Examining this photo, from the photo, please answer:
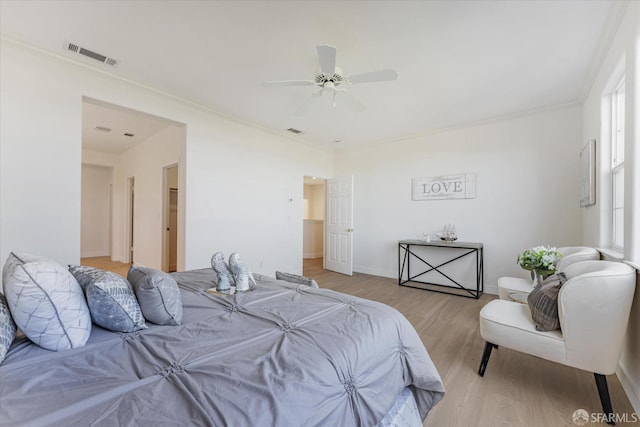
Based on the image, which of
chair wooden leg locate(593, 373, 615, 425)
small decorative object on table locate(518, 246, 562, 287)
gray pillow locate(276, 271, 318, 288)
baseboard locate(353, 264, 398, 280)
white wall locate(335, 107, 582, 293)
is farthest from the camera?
baseboard locate(353, 264, 398, 280)

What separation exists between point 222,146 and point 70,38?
1.93 m

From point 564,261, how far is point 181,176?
4378 mm

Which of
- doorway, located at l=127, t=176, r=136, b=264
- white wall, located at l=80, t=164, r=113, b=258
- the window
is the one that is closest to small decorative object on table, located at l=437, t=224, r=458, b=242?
the window

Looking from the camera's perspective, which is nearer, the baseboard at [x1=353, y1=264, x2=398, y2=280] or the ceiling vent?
the ceiling vent

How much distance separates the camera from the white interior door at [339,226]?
5535 millimetres

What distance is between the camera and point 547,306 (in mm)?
1795

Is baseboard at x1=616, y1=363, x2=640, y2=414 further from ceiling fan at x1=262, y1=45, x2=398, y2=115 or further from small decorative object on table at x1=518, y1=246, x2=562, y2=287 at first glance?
ceiling fan at x1=262, y1=45, x2=398, y2=115

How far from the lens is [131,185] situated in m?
6.39

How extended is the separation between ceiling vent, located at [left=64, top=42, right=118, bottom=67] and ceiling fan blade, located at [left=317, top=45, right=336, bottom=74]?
2.11 m

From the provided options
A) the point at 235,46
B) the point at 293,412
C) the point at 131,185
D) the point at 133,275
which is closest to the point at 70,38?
the point at 235,46

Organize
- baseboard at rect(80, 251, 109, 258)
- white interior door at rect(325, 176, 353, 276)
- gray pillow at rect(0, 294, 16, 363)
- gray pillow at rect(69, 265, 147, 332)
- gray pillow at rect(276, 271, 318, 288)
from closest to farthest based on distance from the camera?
gray pillow at rect(0, 294, 16, 363), gray pillow at rect(69, 265, 147, 332), gray pillow at rect(276, 271, 318, 288), white interior door at rect(325, 176, 353, 276), baseboard at rect(80, 251, 109, 258)

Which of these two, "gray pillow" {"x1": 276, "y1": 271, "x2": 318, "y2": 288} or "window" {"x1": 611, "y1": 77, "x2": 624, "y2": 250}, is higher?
"window" {"x1": 611, "y1": 77, "x2": 624, "y2": 250}

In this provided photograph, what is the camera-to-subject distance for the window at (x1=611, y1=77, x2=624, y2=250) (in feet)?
8.00

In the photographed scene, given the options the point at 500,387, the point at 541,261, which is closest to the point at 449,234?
the point at 541,261
